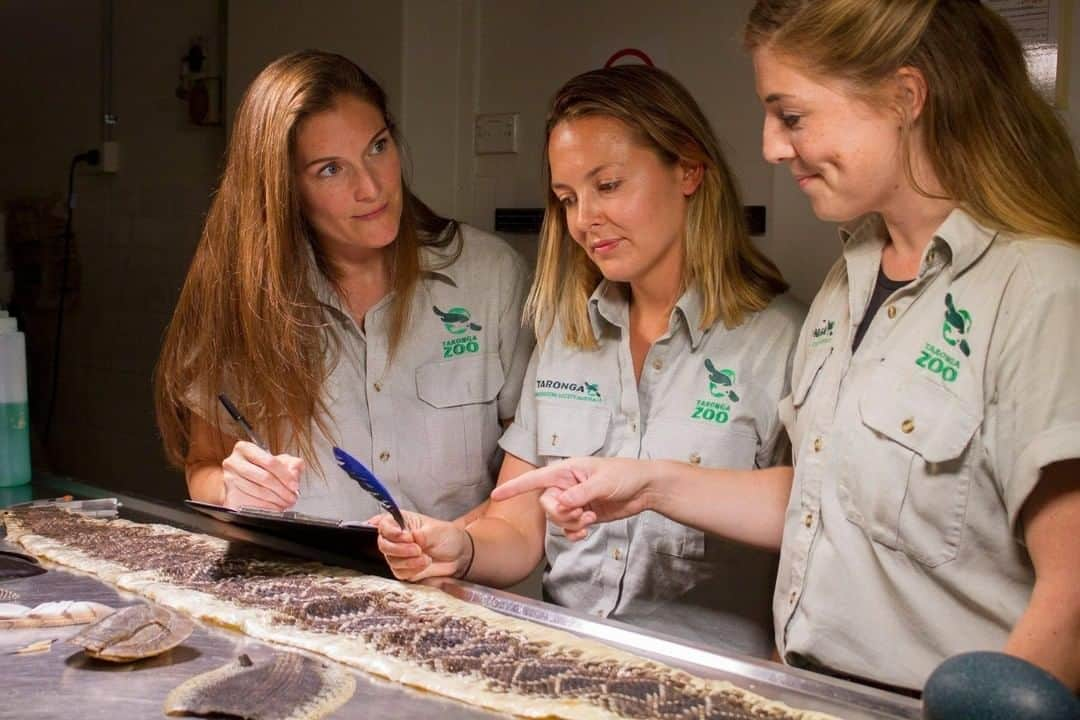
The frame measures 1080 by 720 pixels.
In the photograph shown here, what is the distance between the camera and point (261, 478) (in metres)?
1.86

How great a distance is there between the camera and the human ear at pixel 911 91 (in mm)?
1440

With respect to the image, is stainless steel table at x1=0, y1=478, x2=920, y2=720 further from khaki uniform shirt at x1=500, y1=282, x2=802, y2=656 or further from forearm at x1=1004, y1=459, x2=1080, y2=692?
khaki uniform shirt at x1=500, y1=282, x2=802, y2=656

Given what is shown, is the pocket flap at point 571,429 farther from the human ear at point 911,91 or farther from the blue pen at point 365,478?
the human ear at point 911,91

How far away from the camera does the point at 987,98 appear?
144cm

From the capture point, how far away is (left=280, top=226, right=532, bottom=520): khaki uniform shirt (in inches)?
88.7

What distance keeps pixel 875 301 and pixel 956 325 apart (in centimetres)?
19

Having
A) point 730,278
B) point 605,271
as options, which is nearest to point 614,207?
point 605,271

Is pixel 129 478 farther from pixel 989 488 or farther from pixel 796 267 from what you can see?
pixel 989 488

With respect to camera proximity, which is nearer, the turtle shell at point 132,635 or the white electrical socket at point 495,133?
the turtle shell at point 132,635

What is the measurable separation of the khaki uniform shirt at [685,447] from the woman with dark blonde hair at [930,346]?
35cm

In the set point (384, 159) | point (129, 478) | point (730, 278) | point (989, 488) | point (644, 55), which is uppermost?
point (644, 55)

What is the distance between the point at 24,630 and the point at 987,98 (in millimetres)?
1392

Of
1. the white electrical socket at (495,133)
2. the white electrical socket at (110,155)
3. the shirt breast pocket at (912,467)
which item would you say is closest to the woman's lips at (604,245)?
the shirt breast pocket at (912,467)

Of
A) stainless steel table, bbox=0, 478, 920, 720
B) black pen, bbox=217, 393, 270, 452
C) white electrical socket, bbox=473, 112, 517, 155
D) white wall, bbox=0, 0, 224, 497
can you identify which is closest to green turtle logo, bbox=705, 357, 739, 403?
stainless steel table, bbox=0, 478, 920, 720
